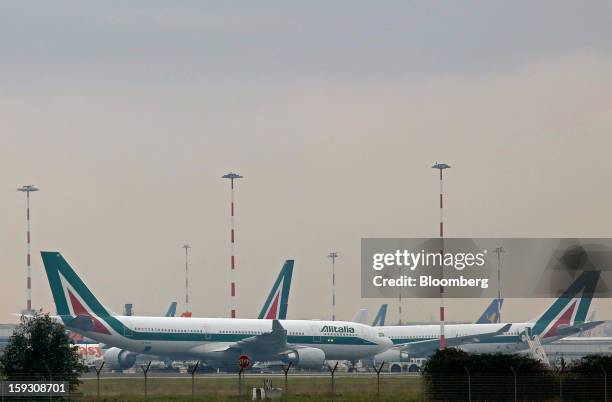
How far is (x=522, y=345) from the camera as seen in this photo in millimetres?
124500

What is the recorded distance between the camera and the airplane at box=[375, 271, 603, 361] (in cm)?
12481

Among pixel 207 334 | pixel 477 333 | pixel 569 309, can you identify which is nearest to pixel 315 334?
pixel 207 334

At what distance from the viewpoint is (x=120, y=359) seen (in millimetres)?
108000

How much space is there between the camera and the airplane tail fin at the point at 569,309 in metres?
126

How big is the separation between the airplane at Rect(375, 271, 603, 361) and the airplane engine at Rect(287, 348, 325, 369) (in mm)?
20767

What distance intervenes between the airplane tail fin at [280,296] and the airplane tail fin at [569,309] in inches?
1030

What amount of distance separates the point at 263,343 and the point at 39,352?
41.0 m

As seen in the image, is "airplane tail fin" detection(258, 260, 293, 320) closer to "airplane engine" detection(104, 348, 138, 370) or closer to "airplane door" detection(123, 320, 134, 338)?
"airplane engine" detection(104, 348, 138, 370)

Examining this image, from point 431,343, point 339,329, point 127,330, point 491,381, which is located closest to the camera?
point 491,381

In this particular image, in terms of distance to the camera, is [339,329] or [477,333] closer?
[339,329]

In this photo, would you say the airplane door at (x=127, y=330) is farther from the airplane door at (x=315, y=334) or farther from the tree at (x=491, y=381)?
the tree at (x=491, y=381)

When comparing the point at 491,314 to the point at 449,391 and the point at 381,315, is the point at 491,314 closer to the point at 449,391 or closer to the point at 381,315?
the point at 381,315

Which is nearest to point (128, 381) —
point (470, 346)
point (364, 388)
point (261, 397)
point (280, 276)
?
point (364, 388)

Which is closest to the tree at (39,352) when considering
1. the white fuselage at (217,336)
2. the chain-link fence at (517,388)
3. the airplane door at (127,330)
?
the chain-link fence at (517,388)
